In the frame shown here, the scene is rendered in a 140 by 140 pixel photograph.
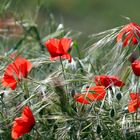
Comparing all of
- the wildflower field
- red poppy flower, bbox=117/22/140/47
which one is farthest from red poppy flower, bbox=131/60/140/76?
red poppy flower, bbox=117/22/140/47

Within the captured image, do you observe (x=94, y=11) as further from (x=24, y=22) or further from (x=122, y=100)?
(x=122, y=100)

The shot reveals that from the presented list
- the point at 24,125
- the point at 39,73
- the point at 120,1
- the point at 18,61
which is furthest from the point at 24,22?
the point at 120,1

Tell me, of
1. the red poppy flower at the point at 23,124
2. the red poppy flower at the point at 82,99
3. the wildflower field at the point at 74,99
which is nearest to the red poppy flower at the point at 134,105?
the wildflower field at the point at 74,99

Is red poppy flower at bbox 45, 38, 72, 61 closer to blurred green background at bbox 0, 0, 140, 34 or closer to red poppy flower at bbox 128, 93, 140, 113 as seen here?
red poppy flower at bbox 128, 93, 140, 113

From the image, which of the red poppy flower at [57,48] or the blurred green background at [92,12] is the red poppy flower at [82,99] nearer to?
the red poppy flower at [57,48]

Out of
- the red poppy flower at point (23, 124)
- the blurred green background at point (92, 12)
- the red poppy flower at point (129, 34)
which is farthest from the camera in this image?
the blurred green background at point (92, 12)

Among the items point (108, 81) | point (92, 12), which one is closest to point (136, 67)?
point (108, 81)

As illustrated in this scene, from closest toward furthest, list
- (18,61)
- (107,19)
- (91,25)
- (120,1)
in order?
1. (18,61)
2. (91,25)
3. (107,19)
4. (120,1)
